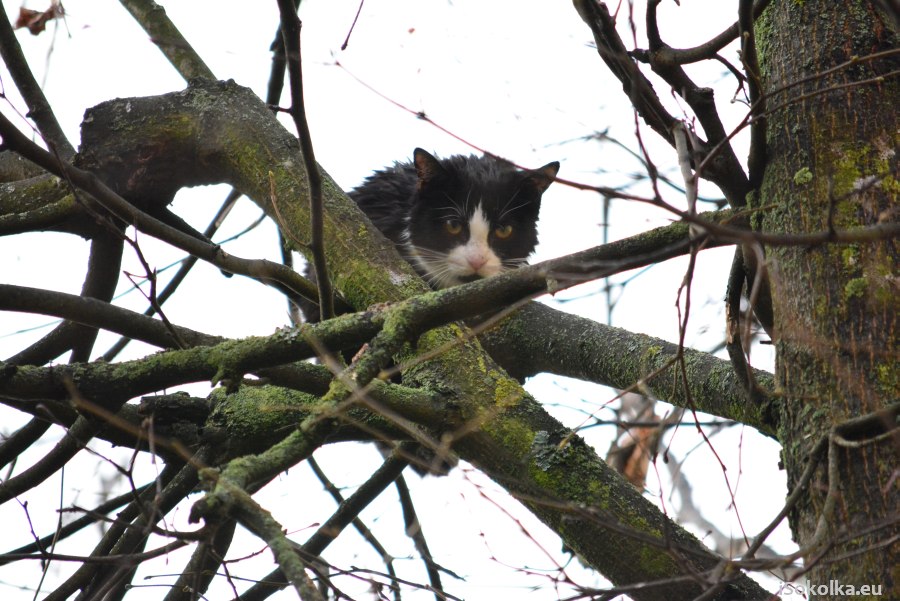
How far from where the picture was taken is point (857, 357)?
6.24 ft

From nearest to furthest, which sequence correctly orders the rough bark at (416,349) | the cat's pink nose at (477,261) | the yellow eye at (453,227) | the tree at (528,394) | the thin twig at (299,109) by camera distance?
the tree at (528,394) < the thin twig at (299,109) < the rough bark at (416,349) < the cat's pink nose at (477,261) < the yellow eye at (453,227)

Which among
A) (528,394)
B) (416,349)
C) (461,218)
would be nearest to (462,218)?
(461,218)

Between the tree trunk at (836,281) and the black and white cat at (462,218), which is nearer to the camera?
the tree trunk at (836,281)

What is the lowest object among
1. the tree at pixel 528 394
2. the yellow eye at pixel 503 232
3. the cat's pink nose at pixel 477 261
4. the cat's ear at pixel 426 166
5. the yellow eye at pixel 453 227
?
the tree at pixel 528 394

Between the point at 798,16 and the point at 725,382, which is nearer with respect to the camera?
the point at 798,16

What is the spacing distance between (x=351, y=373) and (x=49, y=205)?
1.82 metres

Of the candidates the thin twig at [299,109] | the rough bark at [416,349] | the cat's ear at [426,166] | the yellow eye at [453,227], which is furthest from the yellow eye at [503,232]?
the thin twig at [299,109]

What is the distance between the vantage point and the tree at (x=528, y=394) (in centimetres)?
172

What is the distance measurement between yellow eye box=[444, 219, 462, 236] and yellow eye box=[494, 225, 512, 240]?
21cm

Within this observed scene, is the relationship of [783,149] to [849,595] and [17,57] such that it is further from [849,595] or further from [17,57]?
[17,57]

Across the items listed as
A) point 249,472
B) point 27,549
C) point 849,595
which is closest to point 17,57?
point 27,549

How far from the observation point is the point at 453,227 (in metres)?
4.73

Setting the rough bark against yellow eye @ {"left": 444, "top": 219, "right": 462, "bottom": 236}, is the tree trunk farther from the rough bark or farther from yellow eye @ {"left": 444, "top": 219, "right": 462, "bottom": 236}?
yellow eye @ {"left": 444, "top": 219, "right": 462, "bottom": 236}

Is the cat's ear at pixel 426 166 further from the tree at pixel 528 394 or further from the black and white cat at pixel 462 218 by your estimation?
the tree at pixel 528 394
